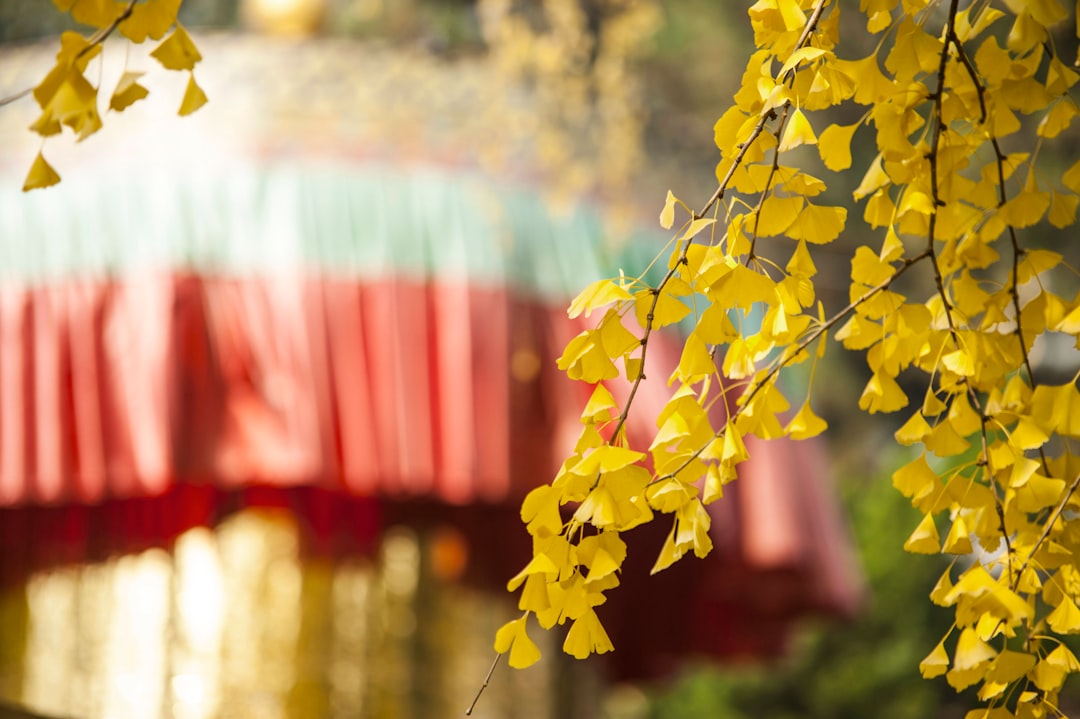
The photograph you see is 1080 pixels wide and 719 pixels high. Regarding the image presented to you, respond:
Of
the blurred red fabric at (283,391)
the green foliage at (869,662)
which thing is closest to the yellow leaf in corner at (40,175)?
the blurred red fabric at (283,391)

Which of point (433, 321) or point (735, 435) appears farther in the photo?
point (433, 321)

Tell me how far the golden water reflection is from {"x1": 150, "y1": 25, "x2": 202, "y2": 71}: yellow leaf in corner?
1.60m

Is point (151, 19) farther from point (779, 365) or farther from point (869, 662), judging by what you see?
point (869, 662)

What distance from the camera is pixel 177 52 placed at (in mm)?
497

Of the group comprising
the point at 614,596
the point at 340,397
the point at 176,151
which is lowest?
the point at 614,596

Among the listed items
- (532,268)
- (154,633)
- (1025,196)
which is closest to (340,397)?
(532,268)

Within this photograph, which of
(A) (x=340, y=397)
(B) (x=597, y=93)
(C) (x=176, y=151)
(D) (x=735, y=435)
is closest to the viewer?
(D) (x=735, y=435)

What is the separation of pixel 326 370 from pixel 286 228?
22 cm

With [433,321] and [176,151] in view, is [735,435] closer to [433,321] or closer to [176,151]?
[433,321]

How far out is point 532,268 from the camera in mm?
2025

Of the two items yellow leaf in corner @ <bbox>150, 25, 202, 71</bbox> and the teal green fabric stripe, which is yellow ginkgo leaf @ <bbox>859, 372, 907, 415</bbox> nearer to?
yellow leaf in corner @ <bbox>150, 25, 202, 71</bbox>

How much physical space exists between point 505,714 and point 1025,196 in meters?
1.64

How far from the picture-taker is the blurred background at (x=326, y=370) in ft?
6.10

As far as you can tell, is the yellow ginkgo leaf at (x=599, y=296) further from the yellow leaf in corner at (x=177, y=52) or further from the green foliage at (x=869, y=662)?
the green foliage at (x=869, y=662)
